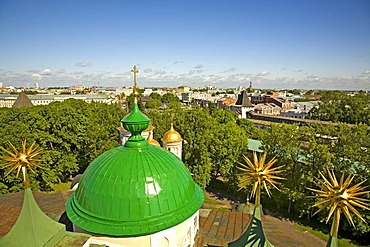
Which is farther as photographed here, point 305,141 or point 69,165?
point 69,165

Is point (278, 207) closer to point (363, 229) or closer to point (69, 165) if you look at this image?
point (363, 229)

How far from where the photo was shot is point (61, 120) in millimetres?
29281

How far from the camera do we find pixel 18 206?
14320mm

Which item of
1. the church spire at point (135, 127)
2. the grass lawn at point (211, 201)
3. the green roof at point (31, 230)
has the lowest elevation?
the grass lawn at point (211, 201)

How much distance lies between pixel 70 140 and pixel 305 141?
23796 mm

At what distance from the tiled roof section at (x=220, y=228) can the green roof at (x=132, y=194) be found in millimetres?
2353

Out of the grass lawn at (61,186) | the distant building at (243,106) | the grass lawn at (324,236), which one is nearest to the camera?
the grass lawn at (324,236)

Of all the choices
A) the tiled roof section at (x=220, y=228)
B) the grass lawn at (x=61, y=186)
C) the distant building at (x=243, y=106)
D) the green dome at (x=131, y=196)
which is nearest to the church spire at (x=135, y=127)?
the green dome at (x=131, y=196)

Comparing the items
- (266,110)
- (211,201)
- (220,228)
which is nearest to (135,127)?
(220,228)

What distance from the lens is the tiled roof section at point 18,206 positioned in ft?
39.8

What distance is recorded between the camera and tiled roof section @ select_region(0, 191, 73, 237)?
12141 millimetres

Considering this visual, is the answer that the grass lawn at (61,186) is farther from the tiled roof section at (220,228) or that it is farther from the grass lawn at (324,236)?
the grass lawn at (324,236)

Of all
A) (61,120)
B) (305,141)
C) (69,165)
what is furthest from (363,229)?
(61,120)

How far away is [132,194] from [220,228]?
5595 mm
